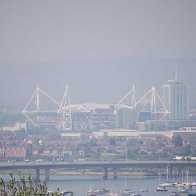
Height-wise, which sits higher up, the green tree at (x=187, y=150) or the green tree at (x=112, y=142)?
the green tree at (x=112, y=142)

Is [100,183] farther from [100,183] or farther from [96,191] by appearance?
[96,191]

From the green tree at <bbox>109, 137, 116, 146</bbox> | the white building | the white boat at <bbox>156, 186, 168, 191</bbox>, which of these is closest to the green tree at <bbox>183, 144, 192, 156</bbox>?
the green tree at <bbox>109, 137, 116, 146</bbox>

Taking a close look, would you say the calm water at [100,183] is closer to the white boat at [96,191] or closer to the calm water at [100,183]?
the calm water at [100,183]

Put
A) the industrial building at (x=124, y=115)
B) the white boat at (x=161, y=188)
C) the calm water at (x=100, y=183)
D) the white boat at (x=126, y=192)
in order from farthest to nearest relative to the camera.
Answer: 1. the industrial building at (x=124, y=115)
2. the white boat at (x=161, y=188)
3. the calm water at (x=100, y=183)
4. the white boat at (x=126, y=192)

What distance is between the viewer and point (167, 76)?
117500mm

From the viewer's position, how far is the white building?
265 feet

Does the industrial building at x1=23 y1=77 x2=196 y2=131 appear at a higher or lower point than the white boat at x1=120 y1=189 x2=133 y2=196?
higher

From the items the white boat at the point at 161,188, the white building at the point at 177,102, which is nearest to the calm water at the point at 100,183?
the white boat at the point at 161,188

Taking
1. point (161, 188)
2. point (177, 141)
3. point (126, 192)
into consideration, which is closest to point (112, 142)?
point (177, 141)

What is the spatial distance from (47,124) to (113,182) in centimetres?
3427

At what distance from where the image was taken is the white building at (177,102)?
3179 inches

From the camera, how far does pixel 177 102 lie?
8156 cm

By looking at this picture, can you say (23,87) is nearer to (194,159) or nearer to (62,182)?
(194,159)

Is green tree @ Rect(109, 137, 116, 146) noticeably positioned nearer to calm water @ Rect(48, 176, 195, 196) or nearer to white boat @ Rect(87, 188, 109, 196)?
calm water @ Rect(48, 176, 195, 196)
